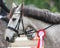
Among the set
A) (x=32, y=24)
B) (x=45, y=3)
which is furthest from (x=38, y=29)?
(x=45, y=3)

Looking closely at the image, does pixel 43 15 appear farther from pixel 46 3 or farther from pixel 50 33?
pixel 46 3

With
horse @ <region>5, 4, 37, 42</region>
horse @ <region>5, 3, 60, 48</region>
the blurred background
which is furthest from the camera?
the blurred background

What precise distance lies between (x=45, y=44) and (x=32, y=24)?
0.54 m

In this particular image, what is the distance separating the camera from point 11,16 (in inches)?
400

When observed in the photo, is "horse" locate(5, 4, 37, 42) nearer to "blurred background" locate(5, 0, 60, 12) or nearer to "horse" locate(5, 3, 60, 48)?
"horse" locate(5, 3, 60, 48)

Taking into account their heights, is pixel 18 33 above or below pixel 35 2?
below

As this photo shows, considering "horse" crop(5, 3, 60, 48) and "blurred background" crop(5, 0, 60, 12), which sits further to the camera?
"blurred background" crop(5, 0, 60, 12)

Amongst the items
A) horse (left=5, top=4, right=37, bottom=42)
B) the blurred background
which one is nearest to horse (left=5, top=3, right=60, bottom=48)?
horse (left=5, top=4, right=37, bottom=42)

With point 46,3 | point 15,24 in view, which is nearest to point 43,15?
point 15,24

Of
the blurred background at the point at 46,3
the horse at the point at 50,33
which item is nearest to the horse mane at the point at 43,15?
the horse at the point at 50,33

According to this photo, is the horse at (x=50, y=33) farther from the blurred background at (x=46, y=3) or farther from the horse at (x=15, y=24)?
the blurred background at (x=46, y=3)

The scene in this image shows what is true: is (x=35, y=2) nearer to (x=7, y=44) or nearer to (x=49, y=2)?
(x=49, y=2)

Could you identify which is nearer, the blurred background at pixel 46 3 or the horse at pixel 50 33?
the horse at pixel 50 33

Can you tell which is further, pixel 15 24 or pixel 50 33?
pixel 15 24
